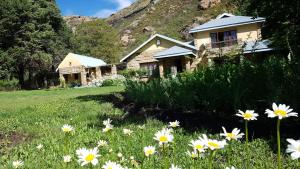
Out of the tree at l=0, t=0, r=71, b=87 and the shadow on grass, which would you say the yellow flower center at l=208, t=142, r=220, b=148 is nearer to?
the shadow on grass

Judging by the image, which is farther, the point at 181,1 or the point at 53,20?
the point at 181,1

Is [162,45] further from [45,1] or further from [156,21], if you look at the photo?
[156,21]

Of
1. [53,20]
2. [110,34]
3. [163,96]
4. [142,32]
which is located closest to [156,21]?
[142,32]

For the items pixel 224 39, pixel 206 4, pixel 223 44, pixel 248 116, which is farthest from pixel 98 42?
pixel 248 116

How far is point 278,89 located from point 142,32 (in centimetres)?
7698

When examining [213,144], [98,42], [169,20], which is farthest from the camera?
[169,20]

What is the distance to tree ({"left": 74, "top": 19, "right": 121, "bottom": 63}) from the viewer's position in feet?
199

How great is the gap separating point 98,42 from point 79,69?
14.3m

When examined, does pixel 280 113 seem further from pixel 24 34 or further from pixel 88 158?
pixel 24 34

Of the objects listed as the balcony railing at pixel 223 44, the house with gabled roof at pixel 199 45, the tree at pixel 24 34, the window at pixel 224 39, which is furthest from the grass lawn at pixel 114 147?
the tree at pixel 24 34

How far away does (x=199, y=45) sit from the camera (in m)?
33.6

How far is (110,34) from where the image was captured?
60.8 meters

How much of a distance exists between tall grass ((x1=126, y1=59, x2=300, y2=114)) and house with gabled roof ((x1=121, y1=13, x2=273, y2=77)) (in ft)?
70.2

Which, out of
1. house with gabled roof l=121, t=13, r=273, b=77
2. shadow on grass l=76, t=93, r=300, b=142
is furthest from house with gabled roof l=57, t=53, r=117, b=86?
shadow on grass l=76, t=93, r=300, b=142
